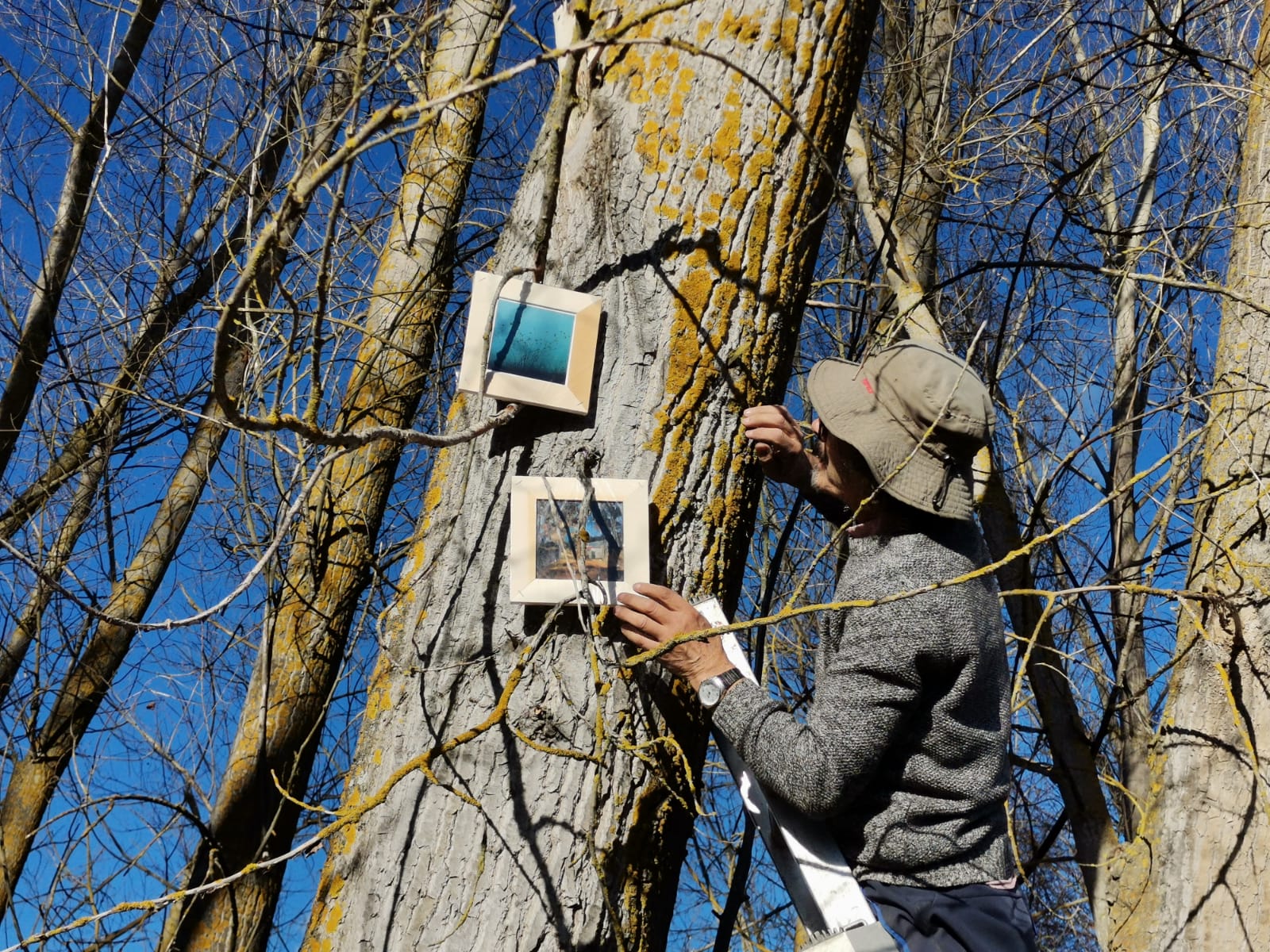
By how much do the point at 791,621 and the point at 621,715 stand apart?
14.8ft

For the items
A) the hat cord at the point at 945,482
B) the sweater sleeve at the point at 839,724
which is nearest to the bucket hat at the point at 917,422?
the hat cord at the point at 945,482

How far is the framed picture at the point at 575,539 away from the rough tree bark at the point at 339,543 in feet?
9.06

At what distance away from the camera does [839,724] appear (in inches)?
64.8

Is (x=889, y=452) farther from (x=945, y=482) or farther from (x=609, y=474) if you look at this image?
(x=609, y=474)

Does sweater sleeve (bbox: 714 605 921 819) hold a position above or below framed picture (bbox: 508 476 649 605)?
below

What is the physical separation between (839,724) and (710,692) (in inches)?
8.2

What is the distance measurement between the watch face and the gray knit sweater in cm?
1

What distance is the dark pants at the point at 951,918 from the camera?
1723mm

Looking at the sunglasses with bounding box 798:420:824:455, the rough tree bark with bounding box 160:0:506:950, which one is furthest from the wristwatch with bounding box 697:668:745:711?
the rough tree bark with bounding box 160:0:506:950

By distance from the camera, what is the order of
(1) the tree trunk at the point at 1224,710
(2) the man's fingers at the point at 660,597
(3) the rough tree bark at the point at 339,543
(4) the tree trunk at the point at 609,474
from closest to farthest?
(4) the tree trunk at the point at 609,474
(2) the man's fingers at the point at 660,597
(1) the tree trunk at the point at 1224,710
(3) the rough tree bark at the point at 339,543

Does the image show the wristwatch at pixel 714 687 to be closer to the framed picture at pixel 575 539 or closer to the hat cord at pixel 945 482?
the framed picture at pixel 575 539

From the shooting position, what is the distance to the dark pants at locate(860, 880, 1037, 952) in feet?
5.65

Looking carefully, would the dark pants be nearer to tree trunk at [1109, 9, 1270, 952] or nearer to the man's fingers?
the man's fingers

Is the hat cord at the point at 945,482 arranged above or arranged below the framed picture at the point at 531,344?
below
